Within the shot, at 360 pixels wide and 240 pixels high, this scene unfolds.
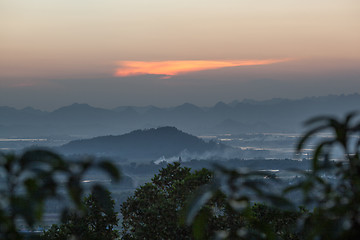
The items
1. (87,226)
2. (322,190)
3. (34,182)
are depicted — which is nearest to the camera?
(34,182)

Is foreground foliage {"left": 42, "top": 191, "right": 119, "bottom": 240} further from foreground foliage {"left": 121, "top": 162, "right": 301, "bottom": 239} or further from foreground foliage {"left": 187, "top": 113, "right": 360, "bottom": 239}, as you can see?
foreground foliage {"left": 187, "top": 113, "right": 360, "bottom": 239}

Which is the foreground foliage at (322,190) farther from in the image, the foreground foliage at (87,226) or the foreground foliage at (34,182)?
the foreground foliage at (87,226)

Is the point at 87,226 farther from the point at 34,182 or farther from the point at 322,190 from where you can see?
the point at 34,182

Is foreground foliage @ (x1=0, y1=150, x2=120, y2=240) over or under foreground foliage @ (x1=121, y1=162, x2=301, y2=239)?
over

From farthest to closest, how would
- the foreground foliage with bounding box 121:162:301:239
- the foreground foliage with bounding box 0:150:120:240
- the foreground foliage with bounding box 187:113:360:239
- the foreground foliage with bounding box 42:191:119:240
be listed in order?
the foreground foliage with bounding box 42:191:119:240, the foreground foliage with bounding box 121:162:301:239, the foreground foliage with bounding box 187:113:360:239, the foreground foliage with bounding box 0:150:120:240

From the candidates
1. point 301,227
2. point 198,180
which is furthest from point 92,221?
point 301,227

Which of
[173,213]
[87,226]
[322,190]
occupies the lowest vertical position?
[87,226]

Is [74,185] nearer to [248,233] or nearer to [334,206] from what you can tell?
[248,233]

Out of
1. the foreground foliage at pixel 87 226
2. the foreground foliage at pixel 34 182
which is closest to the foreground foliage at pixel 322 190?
the foreground foliage at pixel 34 182

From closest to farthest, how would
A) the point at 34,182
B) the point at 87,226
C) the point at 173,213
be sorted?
the point at 34,182 < the point at 173,213 < the point at 87,226

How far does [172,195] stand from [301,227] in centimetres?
1544

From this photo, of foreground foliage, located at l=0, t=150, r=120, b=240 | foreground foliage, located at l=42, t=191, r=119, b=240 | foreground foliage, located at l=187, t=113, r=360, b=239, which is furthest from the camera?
foreground foliage, located at l=42, t=191, r=119, b=240

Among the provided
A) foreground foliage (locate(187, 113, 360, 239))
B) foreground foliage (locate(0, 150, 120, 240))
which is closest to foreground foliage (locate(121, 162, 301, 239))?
foreground foliage (locate(187, 113, 360, 239))

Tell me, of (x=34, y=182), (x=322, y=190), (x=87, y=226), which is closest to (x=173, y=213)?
(x=87, y=226)
